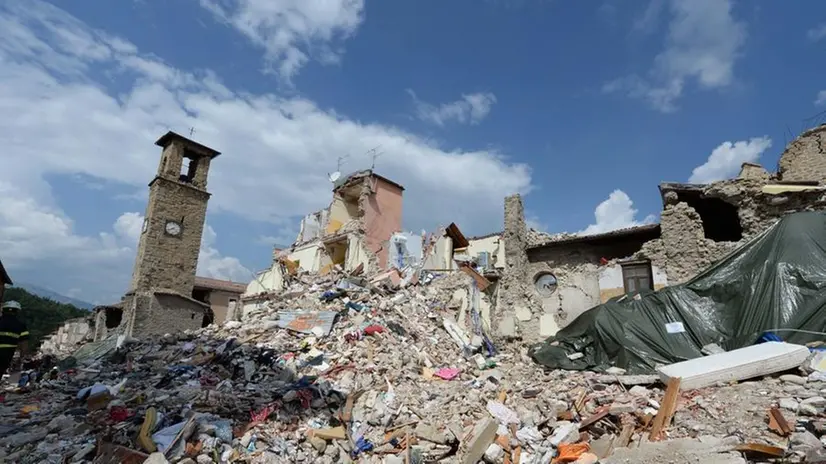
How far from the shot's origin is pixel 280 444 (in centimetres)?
582

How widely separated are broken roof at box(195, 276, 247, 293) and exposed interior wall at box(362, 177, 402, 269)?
38.1ft

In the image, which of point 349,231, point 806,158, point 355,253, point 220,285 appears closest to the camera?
point 806,158

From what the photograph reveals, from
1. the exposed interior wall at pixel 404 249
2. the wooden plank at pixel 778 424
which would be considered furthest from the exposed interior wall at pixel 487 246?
the wooden plank at pixel 778 424

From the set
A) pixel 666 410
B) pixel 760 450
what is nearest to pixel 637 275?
pixel 666 410

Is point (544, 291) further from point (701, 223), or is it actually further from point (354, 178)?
point (354, 178)

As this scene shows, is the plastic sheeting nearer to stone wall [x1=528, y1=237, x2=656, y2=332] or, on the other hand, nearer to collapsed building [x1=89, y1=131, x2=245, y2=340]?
stone wall [x1=528, y1=237, x2=656, y2=332]

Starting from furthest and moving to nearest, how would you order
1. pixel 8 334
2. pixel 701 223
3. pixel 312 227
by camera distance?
pixel 312 227, pixel 701 223, pixel 8 334

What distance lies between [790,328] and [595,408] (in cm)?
404

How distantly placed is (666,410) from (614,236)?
25.0 ft

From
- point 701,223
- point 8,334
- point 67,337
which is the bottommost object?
point 67,337

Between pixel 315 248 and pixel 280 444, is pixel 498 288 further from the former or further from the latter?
pixel 315 248

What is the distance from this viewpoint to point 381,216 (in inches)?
886

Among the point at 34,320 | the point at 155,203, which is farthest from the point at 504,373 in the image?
the point at 34,320

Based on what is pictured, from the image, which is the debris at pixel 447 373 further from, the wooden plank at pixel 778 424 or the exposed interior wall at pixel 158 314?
the exposed interior wall at pixel 158 314
